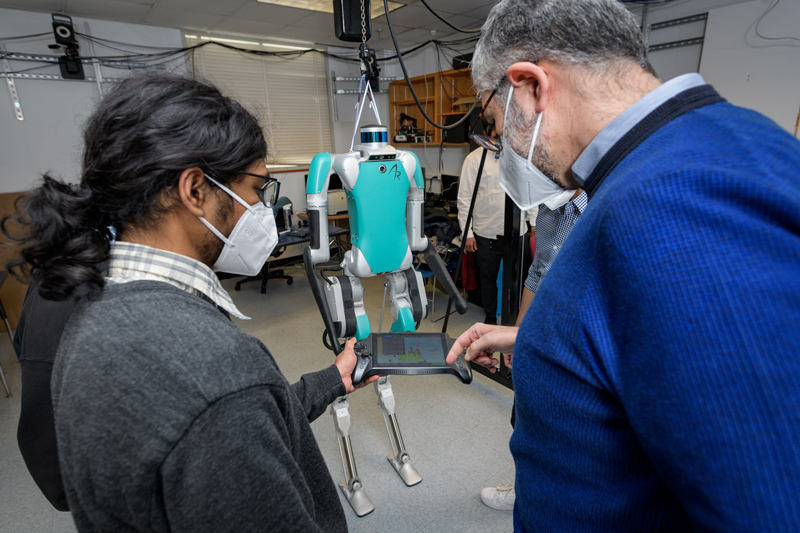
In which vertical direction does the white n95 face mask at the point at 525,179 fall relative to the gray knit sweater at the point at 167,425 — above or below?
above

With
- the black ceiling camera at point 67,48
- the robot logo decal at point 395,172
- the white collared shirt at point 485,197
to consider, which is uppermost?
the black ceiling camera at point 67,48

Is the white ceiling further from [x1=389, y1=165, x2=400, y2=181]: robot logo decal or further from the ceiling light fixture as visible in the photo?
[x1=389, y1=165, x2=400, y2=181]: robot logo decal

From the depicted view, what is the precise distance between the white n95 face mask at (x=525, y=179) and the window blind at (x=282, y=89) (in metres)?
4.66

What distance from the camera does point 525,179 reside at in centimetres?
86

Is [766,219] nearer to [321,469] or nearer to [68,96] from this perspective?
[321,469]

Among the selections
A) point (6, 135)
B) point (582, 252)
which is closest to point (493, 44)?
point (582, 252)

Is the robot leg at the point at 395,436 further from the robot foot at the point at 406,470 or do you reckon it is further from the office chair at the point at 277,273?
the office chair at the point at 277,273

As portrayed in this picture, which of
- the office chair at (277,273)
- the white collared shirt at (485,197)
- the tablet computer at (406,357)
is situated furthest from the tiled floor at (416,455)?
the office chair at (277,273)

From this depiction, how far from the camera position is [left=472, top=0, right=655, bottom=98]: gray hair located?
2.02 feet

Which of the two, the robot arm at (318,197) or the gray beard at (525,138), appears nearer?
the gray beard at (525,138)

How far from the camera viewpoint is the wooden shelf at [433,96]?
5.00 meters

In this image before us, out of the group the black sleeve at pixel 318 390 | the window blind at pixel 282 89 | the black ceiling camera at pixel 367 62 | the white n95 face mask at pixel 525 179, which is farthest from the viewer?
the window blind at pixel 282 89

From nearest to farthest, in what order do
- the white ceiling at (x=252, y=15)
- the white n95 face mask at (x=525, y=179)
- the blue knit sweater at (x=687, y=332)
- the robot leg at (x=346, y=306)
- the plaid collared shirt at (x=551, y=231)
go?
the blue knit sweater at (x=687, y=332) < the white n95 face mask at (x=525, y=179) < the plaid collared shirt at (x=551, y=231) < the robot leg at (x=346, y=306) < the white ceiling at (x=252, y=15)

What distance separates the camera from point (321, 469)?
820mm
